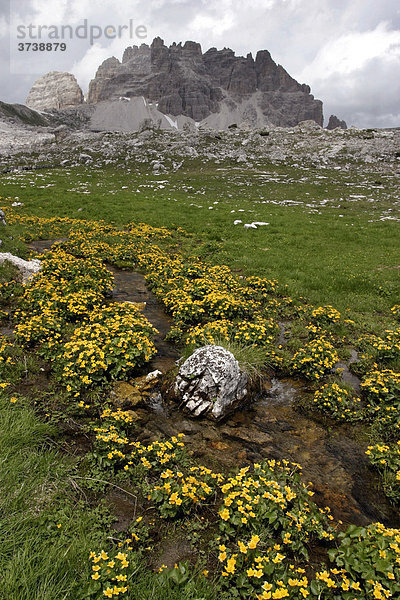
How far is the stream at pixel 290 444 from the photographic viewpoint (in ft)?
18.2

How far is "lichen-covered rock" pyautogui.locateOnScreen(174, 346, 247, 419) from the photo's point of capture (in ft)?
23.9

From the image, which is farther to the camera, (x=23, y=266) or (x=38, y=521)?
(x=23, y=266)

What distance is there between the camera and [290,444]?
6723 millimetres

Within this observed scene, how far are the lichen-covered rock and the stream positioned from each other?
269mm

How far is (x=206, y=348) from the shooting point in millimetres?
8016

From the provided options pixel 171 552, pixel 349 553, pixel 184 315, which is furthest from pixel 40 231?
pixel 349 553

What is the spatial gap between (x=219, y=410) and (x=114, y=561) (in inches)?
149

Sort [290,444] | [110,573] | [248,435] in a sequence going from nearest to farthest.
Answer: [110,573], [290,444], [248,435]

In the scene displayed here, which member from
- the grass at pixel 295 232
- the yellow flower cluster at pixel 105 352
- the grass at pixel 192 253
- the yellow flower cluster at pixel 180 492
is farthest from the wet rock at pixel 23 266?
the yellow flower cluster at pixel 180 492

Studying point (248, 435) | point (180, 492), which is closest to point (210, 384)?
point (248, 435)

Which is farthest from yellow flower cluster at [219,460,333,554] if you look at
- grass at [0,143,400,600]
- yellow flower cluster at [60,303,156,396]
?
yellow flower cluster at [60,303,156,396]

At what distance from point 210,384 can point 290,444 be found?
2.13m

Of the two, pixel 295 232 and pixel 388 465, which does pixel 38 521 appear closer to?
pixel 388 465

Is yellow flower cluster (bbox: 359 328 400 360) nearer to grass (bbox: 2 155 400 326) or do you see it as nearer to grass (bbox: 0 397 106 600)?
grass (bbox: 2 155 400 326)
